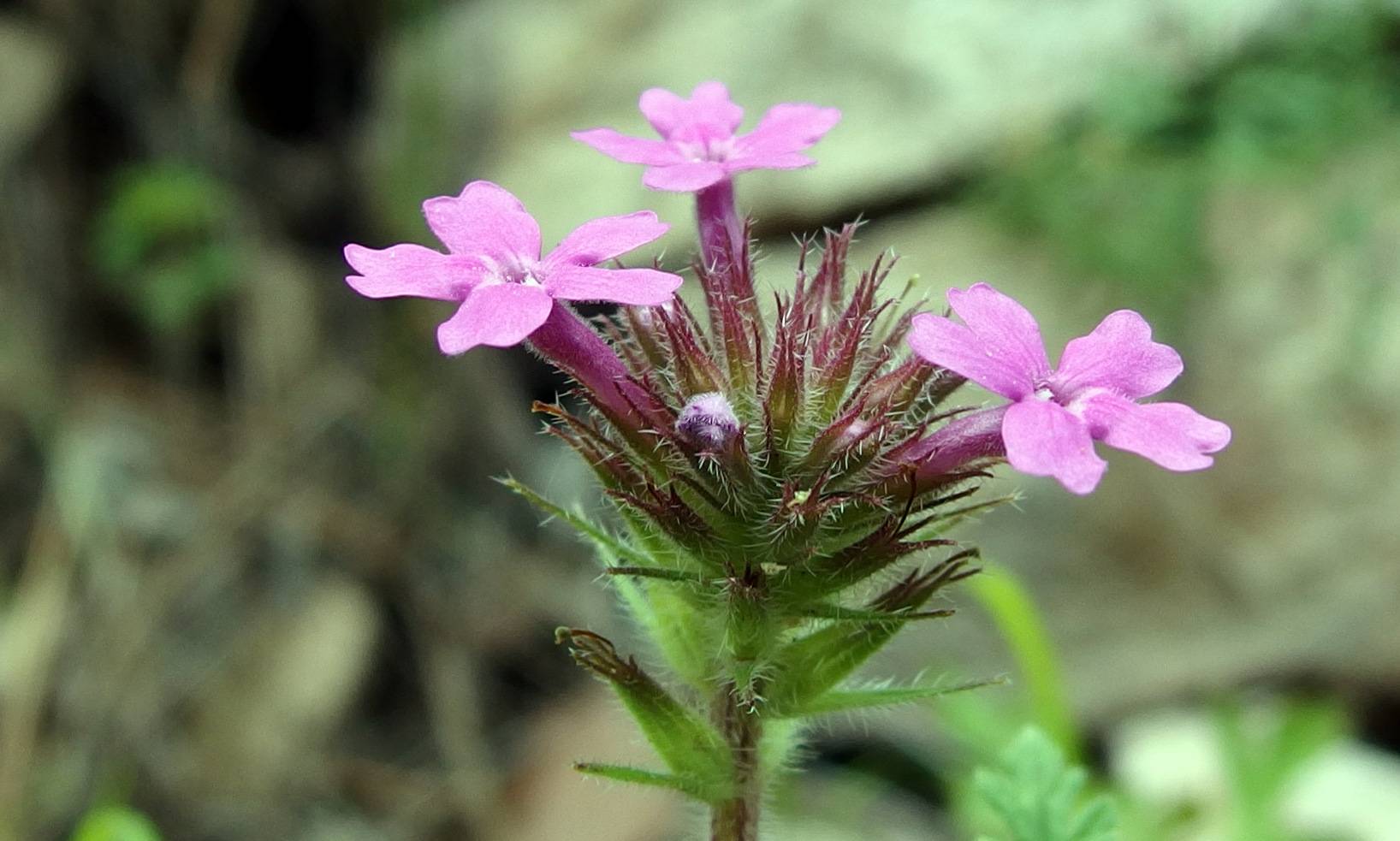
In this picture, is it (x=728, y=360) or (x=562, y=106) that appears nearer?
(x=728, y=360)

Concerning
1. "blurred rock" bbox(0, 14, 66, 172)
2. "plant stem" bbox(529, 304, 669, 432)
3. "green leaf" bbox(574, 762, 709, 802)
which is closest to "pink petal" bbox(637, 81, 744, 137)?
"plant stem" bbox(529, 304, 669, 432)

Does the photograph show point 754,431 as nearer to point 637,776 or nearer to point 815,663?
point 815,663

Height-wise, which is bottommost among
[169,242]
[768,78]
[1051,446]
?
[1051,446]

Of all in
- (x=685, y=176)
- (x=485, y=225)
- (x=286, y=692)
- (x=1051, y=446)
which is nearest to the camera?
(x=1051, y=446)

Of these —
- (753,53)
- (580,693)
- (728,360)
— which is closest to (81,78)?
(753,53)

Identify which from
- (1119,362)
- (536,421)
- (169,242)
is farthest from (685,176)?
(169,242)

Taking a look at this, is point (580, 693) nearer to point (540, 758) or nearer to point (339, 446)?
point (540, 758)

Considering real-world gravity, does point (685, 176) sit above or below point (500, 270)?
above
